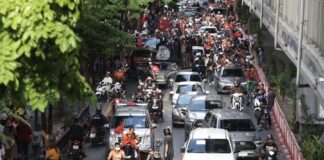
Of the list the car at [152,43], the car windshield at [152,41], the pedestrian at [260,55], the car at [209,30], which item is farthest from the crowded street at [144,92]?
the car at [209,30]

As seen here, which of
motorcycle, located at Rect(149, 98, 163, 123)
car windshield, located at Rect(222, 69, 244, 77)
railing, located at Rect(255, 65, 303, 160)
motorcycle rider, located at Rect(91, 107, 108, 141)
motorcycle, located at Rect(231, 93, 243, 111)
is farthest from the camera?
car windshield, located at Rect(222, 69, 244, 77)

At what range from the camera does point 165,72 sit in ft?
158

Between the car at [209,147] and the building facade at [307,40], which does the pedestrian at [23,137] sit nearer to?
the car at [209,147]

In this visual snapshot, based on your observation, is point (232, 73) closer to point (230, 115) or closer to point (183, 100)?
point (183, 100)

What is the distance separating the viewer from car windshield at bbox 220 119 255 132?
26.8 meters

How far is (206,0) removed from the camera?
11256cm

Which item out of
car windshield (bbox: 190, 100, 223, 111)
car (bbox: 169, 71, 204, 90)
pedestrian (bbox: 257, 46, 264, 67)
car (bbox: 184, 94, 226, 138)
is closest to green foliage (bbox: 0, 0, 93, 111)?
car (bbox: 184, 94, 226, 138)

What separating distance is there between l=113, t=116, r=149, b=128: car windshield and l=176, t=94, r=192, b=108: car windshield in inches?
294

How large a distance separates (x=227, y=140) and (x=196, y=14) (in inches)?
2791

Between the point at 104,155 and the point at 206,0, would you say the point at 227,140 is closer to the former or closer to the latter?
the point at 104,155

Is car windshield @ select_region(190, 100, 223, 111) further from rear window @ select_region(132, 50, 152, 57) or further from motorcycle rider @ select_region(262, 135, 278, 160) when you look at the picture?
rear window @ select_region(132, 50, 152, 57)

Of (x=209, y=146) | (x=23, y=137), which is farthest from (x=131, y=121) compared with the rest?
(x=209, y=146)

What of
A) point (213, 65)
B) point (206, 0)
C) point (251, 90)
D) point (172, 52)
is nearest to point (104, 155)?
point (251, 90)

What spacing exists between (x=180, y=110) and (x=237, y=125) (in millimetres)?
7521
